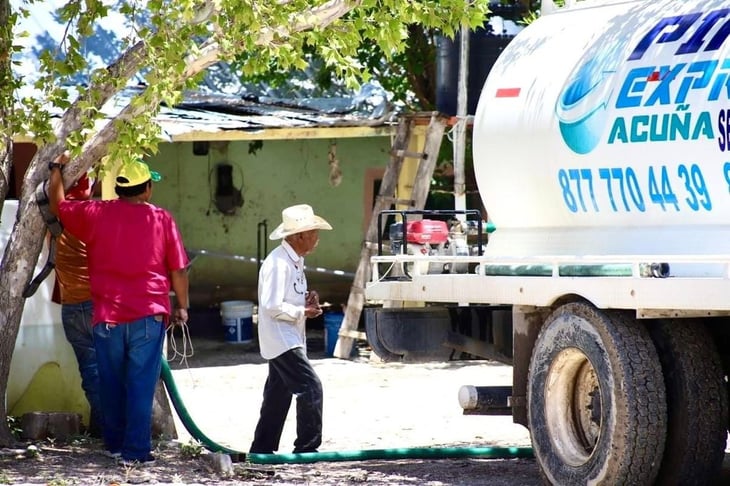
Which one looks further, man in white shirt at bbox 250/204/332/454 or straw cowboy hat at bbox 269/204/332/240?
straw cowboy hat at bbox 269/204/332/240

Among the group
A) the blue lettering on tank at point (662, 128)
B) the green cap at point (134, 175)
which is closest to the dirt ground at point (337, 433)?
the green cap at point (134, 175)

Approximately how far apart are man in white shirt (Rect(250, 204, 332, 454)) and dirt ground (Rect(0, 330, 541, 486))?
33 cm

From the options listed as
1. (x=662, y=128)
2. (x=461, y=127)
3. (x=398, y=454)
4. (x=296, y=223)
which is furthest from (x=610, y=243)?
(x=461, y=127)

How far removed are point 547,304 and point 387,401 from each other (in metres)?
4.59

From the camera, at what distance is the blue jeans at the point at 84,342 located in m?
8.63

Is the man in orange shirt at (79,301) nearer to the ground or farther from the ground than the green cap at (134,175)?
nearer to the ground

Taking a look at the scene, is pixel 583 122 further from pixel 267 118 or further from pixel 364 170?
pixel 364 170

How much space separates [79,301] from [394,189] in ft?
20.8

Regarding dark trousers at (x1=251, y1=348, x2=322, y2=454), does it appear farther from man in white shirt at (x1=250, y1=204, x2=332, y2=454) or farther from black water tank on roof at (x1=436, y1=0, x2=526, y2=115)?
black water tank on roof at (x1=436, y1=0, x2=526, y2=115)

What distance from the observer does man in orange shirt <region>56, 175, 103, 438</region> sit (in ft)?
28.1

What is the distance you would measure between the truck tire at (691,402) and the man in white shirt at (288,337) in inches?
91.9

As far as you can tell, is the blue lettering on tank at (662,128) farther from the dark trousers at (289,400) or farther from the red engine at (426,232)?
the dark trousers at (289,400)

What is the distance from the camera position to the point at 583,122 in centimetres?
721

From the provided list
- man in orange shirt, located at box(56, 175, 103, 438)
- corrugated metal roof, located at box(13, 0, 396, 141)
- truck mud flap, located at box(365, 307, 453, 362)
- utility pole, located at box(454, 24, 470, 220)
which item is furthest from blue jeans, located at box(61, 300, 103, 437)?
utility pole, located at box(454, 24, 470, 220)
